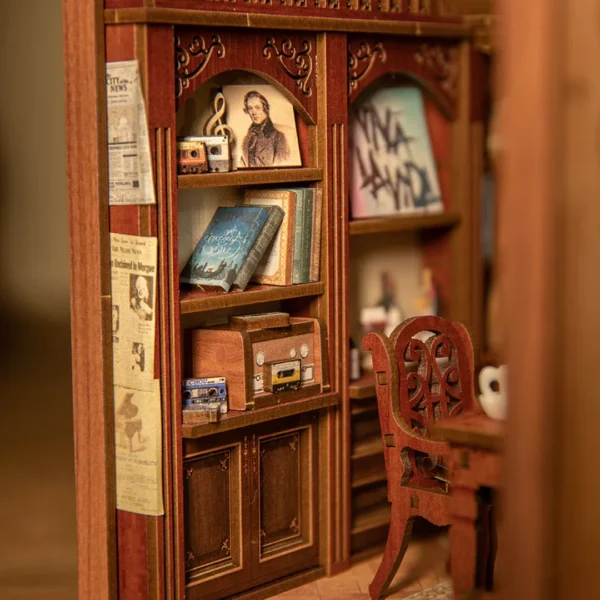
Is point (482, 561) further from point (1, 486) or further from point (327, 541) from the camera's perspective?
point (1, 486)

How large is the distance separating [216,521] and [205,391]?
19.0 inches

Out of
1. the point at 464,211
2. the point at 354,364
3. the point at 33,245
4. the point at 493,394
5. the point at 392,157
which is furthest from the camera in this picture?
the point at 33,245

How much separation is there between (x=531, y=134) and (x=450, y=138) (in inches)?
129

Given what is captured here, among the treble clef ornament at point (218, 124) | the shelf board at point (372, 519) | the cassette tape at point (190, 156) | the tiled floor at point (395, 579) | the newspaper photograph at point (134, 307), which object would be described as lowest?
the tiled floor at point (395, 579)

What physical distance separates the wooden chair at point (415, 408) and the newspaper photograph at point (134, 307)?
2.37 feet

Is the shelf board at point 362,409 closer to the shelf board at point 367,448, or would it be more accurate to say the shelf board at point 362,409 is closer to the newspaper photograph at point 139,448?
the shelf board at point 367,448

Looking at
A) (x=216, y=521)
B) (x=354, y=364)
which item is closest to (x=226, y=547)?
(x=216, y=521)

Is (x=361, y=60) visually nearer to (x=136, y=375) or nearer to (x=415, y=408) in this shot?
(x=415, y=408)

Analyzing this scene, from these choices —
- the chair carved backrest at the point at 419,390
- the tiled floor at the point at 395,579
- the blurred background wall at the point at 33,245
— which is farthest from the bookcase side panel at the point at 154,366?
the blurred background wall at the point at 33,245

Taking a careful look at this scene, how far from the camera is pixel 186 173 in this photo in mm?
3695

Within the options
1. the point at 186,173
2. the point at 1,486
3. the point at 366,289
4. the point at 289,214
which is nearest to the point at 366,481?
the point at 366,289

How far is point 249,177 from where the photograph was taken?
12.6 ft

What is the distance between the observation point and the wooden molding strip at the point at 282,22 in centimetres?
347

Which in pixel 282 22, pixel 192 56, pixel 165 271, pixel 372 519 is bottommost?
pixel 372 519
